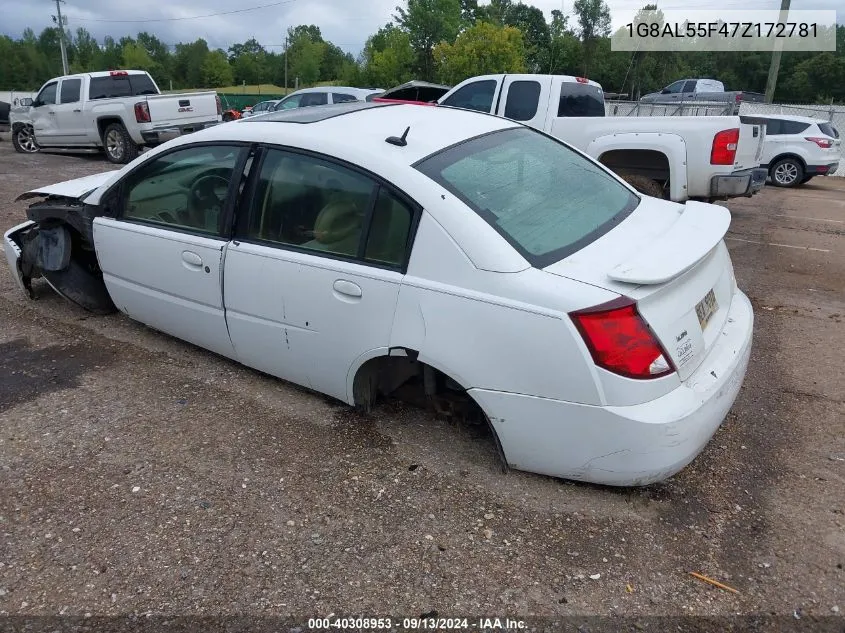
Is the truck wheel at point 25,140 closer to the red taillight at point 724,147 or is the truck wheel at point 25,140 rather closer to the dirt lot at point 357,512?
the dirt lot at point 357,512

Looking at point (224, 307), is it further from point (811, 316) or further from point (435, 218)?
point (811, 316)

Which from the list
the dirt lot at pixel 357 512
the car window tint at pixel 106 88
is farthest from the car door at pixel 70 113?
Result: the dirt lot at pixel 357 512

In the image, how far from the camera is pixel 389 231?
2.88m

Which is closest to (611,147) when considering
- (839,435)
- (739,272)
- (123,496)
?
(739,272)

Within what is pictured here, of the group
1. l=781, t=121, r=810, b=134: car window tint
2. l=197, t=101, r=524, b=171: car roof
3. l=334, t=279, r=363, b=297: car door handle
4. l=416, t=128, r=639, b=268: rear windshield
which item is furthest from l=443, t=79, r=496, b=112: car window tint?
l=781, t=121, r=810, b=134: car window tint

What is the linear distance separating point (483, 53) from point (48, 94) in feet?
83.2

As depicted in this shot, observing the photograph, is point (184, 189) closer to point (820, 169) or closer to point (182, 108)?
point (182, 108)

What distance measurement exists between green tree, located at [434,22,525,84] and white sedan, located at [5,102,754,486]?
33317 millimetres

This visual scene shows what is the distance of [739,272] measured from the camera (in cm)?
663

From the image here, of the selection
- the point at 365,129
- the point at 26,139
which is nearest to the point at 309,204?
the point at 365,129

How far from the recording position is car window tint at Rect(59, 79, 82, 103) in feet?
44.7

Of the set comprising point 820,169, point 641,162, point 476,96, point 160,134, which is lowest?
point 820,169

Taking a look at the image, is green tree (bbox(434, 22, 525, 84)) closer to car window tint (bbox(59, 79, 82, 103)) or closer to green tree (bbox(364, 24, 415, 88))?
green tree (bbox(364, 24, 415, 88))

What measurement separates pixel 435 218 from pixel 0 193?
32.2 feet
